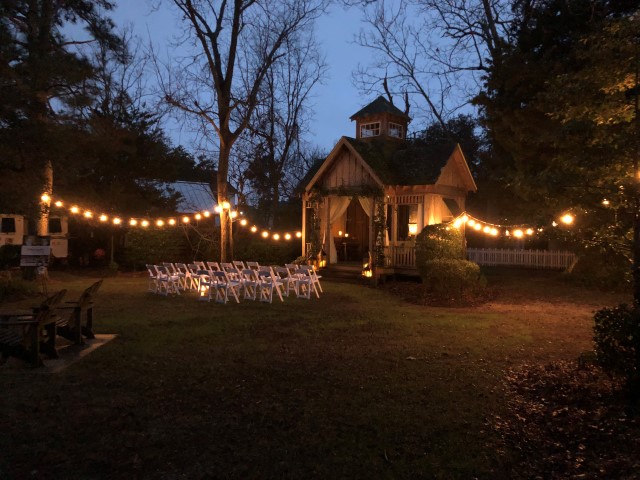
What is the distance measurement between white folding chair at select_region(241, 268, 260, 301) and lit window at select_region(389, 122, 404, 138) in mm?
9710

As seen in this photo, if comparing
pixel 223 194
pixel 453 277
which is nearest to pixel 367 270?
pixel 453 277

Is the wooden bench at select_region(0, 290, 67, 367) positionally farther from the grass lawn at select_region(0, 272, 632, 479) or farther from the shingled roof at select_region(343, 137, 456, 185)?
the shingled roof at select_region(343, 137, 456, 185)

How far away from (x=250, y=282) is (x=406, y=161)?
8242mm

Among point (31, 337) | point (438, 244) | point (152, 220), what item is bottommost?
point (31, 337)

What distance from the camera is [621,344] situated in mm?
5809

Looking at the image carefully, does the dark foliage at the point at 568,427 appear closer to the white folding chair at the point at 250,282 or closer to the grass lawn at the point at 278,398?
the grass lawn at the point at 278,398

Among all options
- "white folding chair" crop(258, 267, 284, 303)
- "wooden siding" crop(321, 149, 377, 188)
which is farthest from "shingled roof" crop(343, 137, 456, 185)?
"white folding chair" crop(258, 267, 284, 303)

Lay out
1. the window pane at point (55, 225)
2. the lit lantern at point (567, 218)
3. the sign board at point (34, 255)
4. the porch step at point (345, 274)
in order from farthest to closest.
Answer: the window pane at point (55, 225) → the porch step at point (345, 274) → the sign board at point (34, 255) → the lit lantern at point (567, 218)

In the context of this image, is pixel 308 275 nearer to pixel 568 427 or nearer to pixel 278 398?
pixel 278 398

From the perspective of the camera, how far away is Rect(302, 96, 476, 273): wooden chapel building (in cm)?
1825

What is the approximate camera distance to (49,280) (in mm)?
18797

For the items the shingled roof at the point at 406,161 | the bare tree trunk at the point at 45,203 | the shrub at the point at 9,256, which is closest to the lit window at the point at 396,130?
the shingled roof at the point at 406,161

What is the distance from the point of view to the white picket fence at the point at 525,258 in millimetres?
22625

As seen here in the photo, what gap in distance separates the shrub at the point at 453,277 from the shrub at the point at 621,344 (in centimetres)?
808
